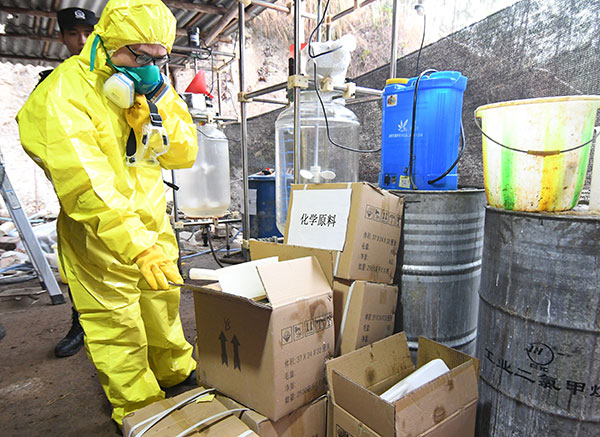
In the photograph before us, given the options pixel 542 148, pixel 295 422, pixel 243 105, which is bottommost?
pixel 295 422

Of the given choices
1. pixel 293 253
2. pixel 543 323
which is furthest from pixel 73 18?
pixel 543 323

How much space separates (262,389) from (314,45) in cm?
142

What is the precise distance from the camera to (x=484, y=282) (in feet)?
3.53

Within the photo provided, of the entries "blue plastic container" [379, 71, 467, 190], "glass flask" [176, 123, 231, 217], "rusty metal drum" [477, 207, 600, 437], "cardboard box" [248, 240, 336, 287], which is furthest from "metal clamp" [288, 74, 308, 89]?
"glass flask" [176, 123, 231, 217]

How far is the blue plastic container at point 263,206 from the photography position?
3234 mm

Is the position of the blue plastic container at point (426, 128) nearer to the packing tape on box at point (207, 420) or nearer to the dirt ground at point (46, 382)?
the packing tape on box at point (207, 420)

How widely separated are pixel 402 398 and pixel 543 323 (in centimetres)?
42

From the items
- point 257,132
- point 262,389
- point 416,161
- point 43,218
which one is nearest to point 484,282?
point 416,161

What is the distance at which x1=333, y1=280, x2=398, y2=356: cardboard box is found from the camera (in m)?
1.15

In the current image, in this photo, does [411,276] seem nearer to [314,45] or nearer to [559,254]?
[559,254]

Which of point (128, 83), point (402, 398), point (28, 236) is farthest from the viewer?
point (28, 236)

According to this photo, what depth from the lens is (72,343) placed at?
76.6 inches

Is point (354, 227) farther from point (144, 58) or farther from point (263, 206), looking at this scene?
point (263, 206)

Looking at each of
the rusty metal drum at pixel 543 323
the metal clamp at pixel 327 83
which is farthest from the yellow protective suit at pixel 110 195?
the rusty metal drum at pixel 543 323
